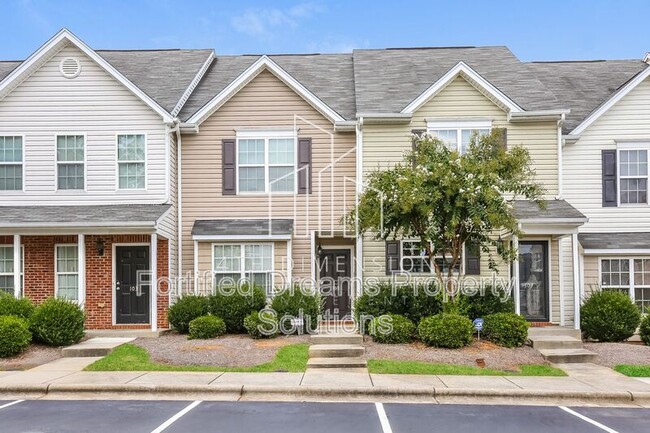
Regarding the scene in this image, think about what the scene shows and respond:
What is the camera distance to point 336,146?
56.0ft

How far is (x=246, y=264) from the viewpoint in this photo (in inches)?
650

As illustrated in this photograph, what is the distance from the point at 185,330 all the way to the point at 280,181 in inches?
198

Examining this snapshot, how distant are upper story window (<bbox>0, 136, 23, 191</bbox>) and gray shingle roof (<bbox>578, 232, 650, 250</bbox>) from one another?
16.3 m

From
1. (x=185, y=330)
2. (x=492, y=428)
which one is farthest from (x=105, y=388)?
(x=492, y=428)

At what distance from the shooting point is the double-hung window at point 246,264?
1650 cm

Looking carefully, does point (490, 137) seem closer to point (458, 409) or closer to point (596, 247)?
point (596, 247)

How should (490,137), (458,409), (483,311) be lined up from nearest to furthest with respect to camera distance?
1. (458,409)
2. (490,137)
3. (483,311)

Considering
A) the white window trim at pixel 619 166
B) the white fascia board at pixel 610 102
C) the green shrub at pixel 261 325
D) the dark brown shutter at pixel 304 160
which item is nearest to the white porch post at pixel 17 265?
the green shrub at pixel 261 325

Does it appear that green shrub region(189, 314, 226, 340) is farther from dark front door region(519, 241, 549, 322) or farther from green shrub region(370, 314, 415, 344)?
dark front door region(519, 241, 549, 322)

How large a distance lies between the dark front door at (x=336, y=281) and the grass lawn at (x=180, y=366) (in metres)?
4.32

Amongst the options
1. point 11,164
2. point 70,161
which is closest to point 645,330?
point 70,161

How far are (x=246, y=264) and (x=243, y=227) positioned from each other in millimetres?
1077

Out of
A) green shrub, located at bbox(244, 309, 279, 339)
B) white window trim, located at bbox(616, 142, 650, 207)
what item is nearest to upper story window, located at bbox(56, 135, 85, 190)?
green shrub, located at bbox(244, 309, 279, 339)

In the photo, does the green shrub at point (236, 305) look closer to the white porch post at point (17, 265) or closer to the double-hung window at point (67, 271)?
the double-hung window at point (67, 271)
